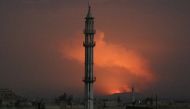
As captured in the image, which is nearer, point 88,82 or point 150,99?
point 88,82

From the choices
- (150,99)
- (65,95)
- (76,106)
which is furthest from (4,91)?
(150,99)

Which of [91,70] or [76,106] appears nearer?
[91,70]

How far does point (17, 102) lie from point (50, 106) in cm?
647

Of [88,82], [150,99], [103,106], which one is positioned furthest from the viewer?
[150,99]

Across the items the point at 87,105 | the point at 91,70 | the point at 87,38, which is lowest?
the point at 87,105

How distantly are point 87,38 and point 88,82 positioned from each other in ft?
20.1

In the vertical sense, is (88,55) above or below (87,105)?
above

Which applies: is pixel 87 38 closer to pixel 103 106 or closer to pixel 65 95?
pixel 103 106

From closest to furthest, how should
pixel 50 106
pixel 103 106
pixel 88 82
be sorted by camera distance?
pixel 88 82, pixel 50 106, pixel 103 106

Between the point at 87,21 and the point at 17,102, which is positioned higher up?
the point at 87,21

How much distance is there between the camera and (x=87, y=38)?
226 ft

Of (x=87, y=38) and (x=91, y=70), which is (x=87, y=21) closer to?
(x=87, y=38)

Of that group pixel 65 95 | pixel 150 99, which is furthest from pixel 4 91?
pixel 150 99

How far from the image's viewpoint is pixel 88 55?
68.6 meters
